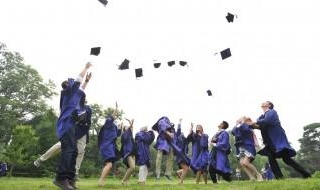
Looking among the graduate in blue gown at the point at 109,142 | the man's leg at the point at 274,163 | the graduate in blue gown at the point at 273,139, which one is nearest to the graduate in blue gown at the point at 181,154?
the graduate in blue gown at the point at 109,142

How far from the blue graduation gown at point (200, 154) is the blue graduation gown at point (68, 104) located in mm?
6351

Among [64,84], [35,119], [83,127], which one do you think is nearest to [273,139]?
[83,127]

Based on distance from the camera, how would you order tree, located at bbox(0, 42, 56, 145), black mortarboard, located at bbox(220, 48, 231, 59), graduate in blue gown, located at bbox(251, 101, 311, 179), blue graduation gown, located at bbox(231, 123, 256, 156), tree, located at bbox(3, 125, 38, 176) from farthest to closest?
tree, located at bbox(0, 42, 56, 145), tree, located at bbox(3, 125, 38, 176), black mortarboard, located at bbox(220, 48, 231, 59), blue graduation gown, located at bbox(231, 123, 256, 156), graduate in blue gown, located at bbox(251, 101, 311, 179)

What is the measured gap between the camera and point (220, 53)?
13.7 meters

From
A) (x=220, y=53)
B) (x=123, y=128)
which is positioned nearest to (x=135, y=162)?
(x=123, y=128)

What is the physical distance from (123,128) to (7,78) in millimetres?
45451

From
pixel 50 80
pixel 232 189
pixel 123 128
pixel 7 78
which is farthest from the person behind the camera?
pixel 50 80

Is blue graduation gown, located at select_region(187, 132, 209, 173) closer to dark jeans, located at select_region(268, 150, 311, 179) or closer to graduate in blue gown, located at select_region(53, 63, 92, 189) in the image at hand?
dark jeans, located at select_region(268, 150, 311, 179)

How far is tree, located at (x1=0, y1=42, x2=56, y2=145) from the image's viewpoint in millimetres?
56091

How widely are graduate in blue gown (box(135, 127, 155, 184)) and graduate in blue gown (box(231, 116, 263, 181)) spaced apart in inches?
116

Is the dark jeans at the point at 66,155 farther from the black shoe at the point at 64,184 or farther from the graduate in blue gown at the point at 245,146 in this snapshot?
the graduate in blue gown at the point at 245,146

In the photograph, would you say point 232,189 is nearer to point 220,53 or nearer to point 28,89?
point 220,53

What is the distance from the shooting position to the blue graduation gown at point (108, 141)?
38.3 feet

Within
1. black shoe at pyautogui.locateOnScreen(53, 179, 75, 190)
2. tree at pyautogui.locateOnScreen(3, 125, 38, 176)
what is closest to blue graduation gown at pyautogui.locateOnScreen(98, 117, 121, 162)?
black shoe at pyautogui.locateOnScreen(53, 179, 75, 190)
